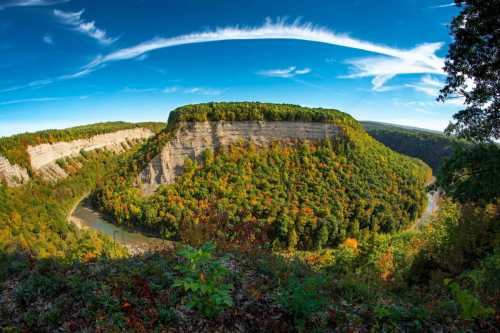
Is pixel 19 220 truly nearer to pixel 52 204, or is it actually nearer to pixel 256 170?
pixel 52 204

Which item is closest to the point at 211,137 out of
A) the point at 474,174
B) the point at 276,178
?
the point at 276,178

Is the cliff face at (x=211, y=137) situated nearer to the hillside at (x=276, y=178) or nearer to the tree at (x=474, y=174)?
the hillside at (x=276, y=178)

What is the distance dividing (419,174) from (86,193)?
69.5m

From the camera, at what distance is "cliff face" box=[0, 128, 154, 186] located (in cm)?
4576

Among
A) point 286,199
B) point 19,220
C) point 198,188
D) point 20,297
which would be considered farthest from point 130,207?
point 20,297

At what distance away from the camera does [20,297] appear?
5402 millimetres

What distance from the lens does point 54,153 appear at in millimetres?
61656

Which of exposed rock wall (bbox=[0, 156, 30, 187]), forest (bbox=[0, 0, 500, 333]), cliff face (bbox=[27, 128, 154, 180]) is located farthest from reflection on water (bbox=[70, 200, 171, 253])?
forest (bbox=[0, 0, 500, 333])

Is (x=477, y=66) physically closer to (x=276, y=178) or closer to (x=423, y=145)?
(x=276, y=178)

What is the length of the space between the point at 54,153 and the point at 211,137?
4192cm

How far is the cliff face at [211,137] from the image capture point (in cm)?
4197

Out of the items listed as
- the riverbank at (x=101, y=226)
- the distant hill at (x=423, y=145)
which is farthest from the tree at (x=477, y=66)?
the distant hill at (x=423, y=145)

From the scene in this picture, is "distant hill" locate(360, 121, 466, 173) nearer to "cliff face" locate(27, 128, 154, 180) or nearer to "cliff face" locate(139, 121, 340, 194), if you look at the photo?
"cliff face" locate(139, 121, 340, 194)

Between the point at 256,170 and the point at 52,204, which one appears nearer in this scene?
the point at 256,170
